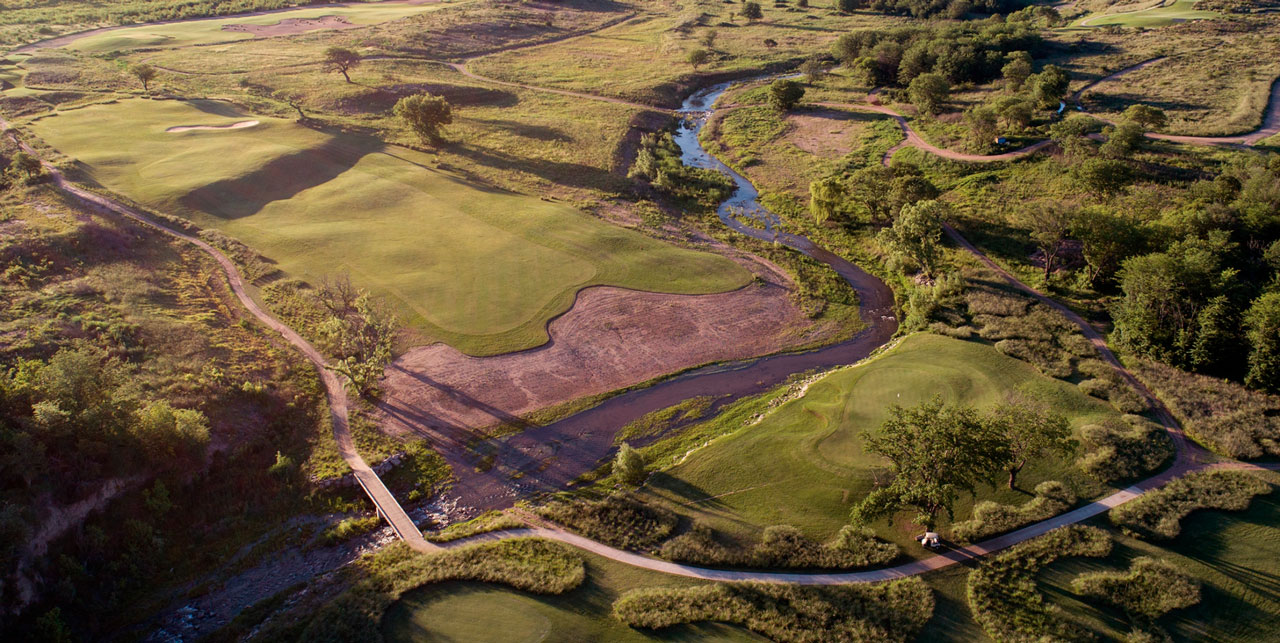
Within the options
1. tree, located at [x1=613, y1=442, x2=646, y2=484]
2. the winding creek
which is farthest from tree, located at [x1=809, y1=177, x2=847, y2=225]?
tree, located at [x1=613, y1=442, x2=646, y2=484]

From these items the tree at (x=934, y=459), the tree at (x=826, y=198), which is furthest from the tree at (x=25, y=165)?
the tree at (x=934, y=459)

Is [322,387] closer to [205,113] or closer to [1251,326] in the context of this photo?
[1251,326]

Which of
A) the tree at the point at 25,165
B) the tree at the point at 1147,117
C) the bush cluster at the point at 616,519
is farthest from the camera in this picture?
the tree at the point at 1147,117

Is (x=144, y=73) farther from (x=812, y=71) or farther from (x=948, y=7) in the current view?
(x=948, y=7)

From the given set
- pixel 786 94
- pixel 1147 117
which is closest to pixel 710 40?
pixel 786 94

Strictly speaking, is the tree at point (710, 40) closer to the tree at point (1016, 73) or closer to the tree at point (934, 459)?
the tree at point (1016, 73)

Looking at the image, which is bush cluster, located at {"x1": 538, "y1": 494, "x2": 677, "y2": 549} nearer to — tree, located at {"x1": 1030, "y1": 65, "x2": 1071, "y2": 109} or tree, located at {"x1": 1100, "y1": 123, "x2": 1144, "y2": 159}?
tree, located at {"x1": 1100, "y1": 123, "x2": 1144, "y2": 159}

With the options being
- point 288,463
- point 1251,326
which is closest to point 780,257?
point 1251,326
